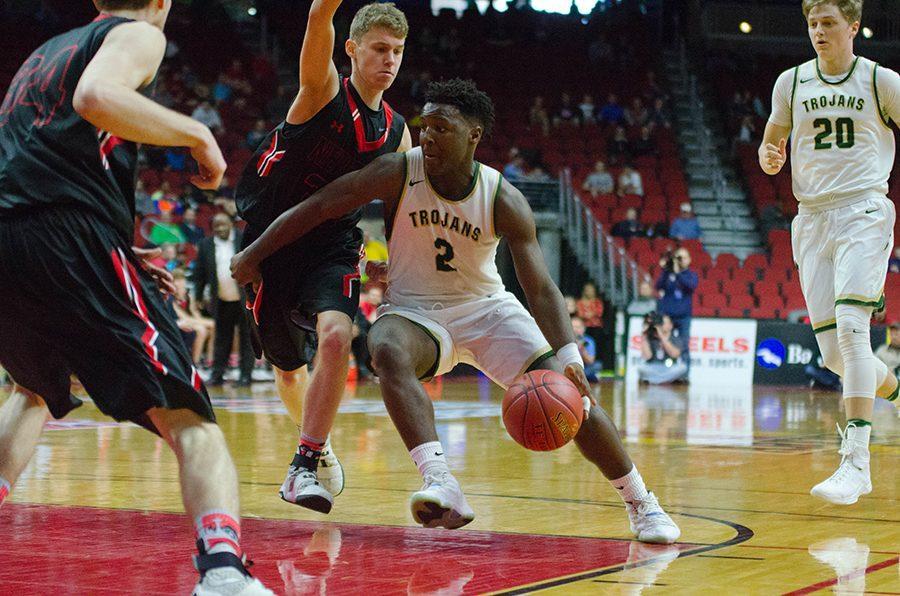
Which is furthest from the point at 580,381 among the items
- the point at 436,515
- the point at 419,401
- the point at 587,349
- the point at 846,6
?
the point at 587,349

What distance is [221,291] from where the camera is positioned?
13945 mm

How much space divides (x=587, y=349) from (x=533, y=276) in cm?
1313

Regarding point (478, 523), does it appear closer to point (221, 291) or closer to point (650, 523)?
point (650, 523)

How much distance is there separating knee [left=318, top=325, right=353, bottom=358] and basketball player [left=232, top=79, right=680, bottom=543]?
5.8 inches

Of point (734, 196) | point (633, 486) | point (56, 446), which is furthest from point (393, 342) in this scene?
point (734, 196)

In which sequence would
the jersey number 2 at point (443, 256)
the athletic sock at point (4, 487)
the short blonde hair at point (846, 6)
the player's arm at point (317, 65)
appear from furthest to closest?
1. the short blonde hair at point (846, 6)
2. the jersey number 2 at point (443, 256)
3. the player's arm at point (317, 65)
4. the athletic sock at point (4, 487)

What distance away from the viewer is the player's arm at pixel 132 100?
124 inches

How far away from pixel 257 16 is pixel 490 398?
16472mm

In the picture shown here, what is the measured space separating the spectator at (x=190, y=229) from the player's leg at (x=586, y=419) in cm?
1255

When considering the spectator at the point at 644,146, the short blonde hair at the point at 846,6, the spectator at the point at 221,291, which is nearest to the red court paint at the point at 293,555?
the short blonde hair at the point at 846,6

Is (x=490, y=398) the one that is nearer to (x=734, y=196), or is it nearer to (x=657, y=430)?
(x=657, y=430)

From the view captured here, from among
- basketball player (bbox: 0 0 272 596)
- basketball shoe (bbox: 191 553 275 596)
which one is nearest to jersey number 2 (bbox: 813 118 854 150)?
basketball player (bbox: 0 0 272 596)

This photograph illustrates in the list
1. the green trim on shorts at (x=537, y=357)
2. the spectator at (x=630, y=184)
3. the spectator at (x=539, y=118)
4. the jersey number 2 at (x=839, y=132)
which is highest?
the spectator at (x=539, y=118)

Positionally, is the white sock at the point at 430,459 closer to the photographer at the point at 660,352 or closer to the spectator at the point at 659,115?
the photographer at the point at 660,352
